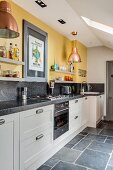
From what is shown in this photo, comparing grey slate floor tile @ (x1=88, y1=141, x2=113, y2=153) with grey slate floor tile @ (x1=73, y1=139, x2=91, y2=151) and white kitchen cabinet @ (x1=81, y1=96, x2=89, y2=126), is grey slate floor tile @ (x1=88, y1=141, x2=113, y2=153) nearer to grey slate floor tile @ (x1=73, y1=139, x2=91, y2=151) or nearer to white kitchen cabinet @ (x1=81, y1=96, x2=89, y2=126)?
grey slate floor tile @ (x1=73, y1=139, x2=91, y2=151)

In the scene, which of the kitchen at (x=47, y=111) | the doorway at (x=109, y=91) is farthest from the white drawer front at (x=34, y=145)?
the doorway at (x=109, y=91)

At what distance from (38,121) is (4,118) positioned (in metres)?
0.69

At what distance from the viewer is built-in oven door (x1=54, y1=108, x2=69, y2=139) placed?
282 centimetres

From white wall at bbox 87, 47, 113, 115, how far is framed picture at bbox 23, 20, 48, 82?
261 cm

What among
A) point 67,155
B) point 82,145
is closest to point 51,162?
point 67,155

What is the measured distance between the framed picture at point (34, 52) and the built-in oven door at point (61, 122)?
0.78 meters

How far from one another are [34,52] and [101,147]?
7.09 feet

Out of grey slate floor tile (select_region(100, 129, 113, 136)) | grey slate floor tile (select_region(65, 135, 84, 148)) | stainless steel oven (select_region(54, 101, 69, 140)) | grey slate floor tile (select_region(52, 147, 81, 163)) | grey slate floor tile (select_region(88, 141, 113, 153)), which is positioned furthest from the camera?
grey slate floor tile (select_region(100, 129, 113, 136))

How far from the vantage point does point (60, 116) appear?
302 centimetres

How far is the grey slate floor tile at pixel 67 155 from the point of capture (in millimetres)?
2613

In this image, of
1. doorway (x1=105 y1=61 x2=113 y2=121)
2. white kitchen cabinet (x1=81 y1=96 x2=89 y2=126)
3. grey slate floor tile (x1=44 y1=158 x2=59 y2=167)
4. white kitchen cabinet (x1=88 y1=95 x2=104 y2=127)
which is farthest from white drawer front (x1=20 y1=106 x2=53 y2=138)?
doorway (x1=105 y1=61 x2=113 y2=121)

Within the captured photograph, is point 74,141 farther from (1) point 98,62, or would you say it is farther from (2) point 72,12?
(1) point 98,62

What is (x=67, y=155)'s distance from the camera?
9.04ft

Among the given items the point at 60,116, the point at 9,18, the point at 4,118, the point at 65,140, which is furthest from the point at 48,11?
the point at 65,140
